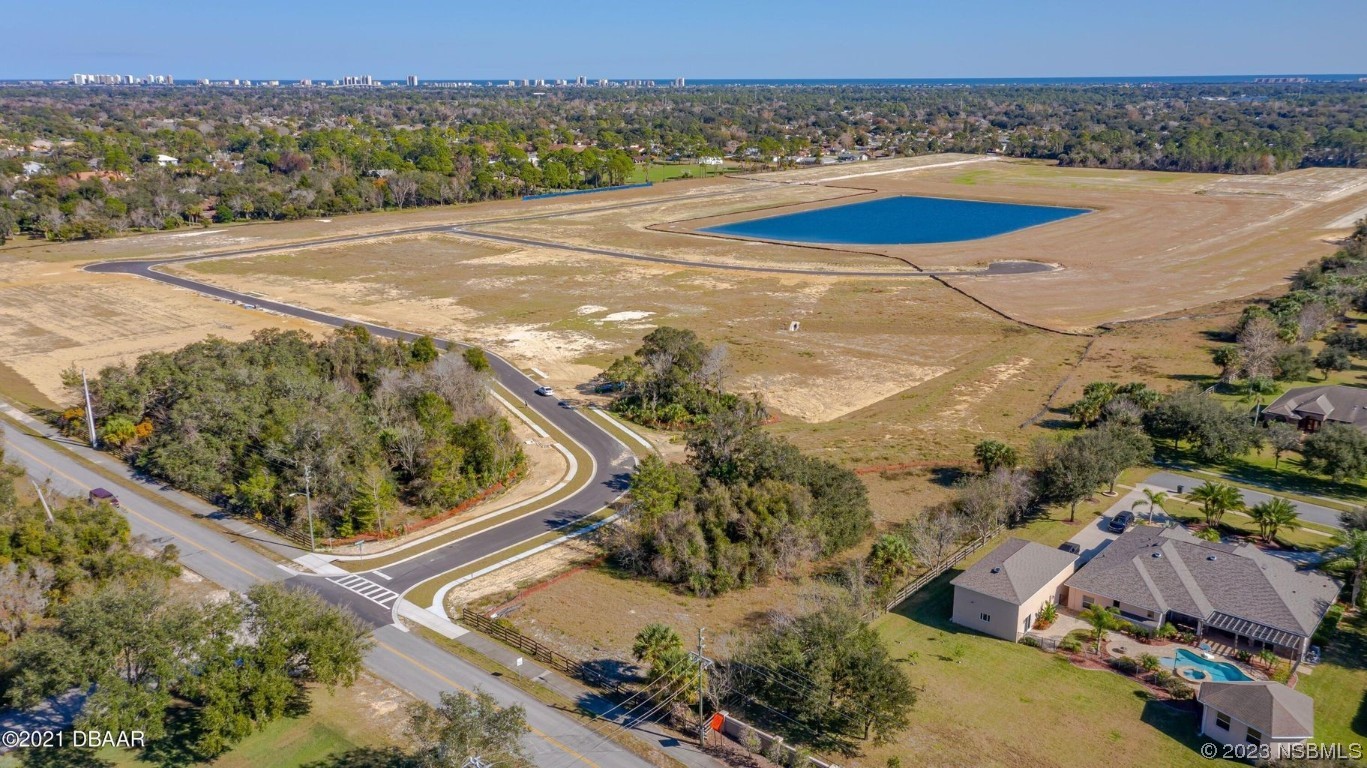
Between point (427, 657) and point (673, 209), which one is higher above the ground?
point (673, 209)

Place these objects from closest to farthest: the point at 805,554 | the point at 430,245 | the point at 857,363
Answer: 1. the point at 805,554
2. the point at 857,363
3. the point at 430,245

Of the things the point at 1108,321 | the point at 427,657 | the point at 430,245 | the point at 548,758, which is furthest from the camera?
the point at 430,245

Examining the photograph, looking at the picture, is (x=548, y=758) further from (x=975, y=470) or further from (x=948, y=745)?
(x=975, y=470)

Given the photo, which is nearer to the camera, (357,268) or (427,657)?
(427,657)

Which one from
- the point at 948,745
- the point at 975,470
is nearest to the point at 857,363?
Answer: the point at 975,470

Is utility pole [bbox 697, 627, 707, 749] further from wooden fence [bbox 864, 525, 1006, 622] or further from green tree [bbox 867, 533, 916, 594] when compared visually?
green tree [bbox 867, 533, 916, 594]

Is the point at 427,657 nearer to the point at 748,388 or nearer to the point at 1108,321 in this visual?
the point at 748,388
